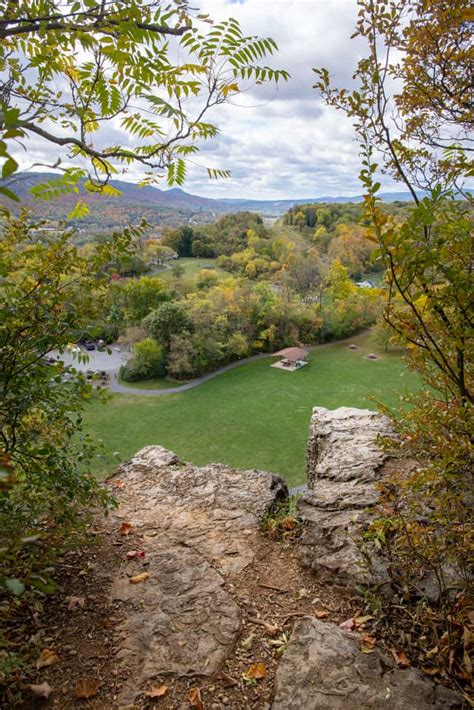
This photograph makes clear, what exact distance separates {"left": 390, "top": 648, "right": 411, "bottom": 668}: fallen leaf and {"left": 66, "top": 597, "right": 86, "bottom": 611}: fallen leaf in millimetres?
1948

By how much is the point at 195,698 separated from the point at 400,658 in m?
1.11

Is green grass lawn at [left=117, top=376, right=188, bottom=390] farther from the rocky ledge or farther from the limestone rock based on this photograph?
the limestone rock

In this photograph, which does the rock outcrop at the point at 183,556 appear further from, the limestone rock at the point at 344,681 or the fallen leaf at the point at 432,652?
the fallen leaf at the point at 432,652

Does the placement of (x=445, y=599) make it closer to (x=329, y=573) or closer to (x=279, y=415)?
(x=329, y=573)

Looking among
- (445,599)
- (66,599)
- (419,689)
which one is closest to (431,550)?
(445,599)

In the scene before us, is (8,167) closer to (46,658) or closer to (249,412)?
(46,658)

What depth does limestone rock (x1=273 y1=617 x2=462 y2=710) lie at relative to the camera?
1.94 m

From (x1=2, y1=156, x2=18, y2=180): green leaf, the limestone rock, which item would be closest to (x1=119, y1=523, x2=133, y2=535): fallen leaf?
the limestone rock

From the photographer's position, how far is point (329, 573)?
122 inches

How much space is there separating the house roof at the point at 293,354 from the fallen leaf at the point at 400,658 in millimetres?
25939

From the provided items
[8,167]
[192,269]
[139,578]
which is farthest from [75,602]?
[192,269]

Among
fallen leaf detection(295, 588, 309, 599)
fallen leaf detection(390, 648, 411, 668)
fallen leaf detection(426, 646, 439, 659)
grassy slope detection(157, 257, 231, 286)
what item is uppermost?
grassy slope detection(157, 257, 231, 286)

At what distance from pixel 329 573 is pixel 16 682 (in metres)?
2.13

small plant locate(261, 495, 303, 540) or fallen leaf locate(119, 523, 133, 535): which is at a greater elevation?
fallen leaf locate(119, 523, 133, 535)
